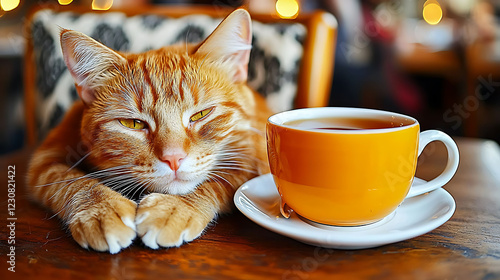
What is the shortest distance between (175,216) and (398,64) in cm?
289

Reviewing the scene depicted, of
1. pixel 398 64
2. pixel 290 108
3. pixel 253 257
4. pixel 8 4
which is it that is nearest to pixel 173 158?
pixel 253 257

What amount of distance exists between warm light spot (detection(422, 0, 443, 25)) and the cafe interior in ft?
3.80

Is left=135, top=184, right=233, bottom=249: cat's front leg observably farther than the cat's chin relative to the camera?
No

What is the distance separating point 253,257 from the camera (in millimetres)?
539

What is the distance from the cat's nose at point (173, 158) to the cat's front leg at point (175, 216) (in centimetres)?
5

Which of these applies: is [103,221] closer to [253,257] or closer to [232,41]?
[253,257]

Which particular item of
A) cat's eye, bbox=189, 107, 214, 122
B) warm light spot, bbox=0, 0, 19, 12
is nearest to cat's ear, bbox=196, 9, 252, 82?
cat's eye, bbox=189, 107, 214, 122

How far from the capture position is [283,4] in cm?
332

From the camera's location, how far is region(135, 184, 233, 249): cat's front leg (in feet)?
1.80

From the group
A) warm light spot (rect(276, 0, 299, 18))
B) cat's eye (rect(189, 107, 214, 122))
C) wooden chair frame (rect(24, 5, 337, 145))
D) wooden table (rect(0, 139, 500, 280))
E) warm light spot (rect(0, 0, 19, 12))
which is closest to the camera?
wooden table (rect(0, 139, 500, 280))

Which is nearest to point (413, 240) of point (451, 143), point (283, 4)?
point (451, 143)

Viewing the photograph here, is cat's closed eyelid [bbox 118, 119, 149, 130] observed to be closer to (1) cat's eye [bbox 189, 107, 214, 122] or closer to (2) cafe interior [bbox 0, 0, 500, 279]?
(1) cat's eye [bbox 189, 107, 214, 122]

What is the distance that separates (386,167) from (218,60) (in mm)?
378

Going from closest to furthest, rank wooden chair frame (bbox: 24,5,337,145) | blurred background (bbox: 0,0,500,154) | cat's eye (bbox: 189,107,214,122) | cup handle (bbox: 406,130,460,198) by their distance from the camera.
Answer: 1. cup handle (bbox: 406,130,460,198)
2. cat's eye (bbox: 189,107,214,122)
3. wooden chair frame (bbox: 24,5,337,145)
4. blurred background (bbox: 0,0,500,154)
